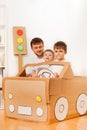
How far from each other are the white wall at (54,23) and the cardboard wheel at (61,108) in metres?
0.44

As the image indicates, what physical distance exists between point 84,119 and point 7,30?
38.3 inches

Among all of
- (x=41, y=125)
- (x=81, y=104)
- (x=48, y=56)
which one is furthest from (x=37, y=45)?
(x=41, y=125)

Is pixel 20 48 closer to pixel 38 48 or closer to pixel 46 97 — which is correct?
pixel 38 48

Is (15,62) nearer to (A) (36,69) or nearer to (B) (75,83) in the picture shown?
(A) (36,69)

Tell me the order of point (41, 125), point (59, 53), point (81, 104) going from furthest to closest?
A: point (59, 53), point (81, 104), point (41, 125)

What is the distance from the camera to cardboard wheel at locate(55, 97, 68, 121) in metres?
1.50

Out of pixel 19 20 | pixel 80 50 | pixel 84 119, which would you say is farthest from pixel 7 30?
pixel 84 119

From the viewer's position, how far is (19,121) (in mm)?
1533

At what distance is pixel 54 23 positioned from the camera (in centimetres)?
199

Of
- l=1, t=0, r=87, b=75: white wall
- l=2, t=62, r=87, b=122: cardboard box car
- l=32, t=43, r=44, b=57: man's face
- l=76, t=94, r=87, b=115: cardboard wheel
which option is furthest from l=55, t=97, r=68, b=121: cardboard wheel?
l=32, t=43, r=44, b=57: man's face

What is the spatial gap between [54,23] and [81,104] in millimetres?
691

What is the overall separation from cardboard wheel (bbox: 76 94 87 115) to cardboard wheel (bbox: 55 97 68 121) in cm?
14

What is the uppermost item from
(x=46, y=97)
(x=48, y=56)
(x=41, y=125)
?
(x=48, y=56)

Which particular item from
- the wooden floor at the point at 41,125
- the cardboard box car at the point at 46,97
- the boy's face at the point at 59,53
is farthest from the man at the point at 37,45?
the wooden floor at the point at 41,125
